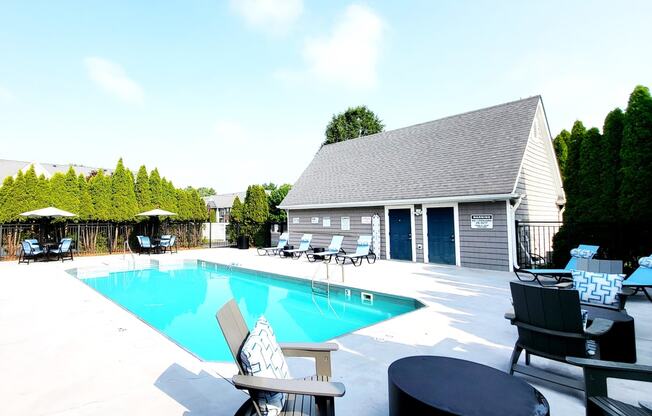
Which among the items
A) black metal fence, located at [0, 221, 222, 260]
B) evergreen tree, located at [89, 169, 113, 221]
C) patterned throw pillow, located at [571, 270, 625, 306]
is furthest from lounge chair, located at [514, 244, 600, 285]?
evergreen tree, located at [89, 169, 113, 221]

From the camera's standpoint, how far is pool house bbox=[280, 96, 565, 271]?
394 inches

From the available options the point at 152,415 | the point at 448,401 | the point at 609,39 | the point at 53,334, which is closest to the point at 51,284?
the point at 53,334

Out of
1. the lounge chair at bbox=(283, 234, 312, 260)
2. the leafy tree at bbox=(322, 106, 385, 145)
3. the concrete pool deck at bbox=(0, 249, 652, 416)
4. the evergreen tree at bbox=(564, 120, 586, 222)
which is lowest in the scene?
the concrete pool deck at bbox=(0, 249, 652, 416)

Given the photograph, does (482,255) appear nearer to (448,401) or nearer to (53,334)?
(448,401)

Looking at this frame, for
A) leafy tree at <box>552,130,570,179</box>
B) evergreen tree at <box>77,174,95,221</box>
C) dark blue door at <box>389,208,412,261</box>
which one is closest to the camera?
dark blue door at <box>389,208,412,261</box>

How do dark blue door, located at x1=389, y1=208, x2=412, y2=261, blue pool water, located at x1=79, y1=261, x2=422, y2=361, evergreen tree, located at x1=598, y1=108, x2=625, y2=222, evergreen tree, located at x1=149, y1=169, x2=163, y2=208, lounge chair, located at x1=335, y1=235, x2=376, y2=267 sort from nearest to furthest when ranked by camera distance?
blue pool water, located at x1=79, y1=261, x2=422, y2=361
evergreen tree, located at x1=598, y1=108, x2=625, y2=222
lounge chair, located at x1=335, y1=235, x2=376, y2=267
dark blue door, located at x1=389, y1=208, x2=412, y2=261
evergreen tree, located at x1=149, y1=169, x2=163, y2=208

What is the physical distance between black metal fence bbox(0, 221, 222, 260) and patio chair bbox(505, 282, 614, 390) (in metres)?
18.6

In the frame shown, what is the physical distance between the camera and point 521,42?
9.77 m

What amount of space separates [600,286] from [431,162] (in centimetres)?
902

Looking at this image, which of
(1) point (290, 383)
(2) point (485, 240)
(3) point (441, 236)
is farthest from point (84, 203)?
(1) point (290, 383)

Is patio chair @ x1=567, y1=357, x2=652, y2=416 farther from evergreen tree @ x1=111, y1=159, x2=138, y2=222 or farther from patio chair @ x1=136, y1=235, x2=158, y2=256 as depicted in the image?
evergreen tree @ x1=111, y1=159, x2=138, y2=222

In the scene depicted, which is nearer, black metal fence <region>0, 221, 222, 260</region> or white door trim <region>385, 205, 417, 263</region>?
white door trim <region>385, 205, 417, 263</region>

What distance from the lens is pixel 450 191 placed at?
422 inches

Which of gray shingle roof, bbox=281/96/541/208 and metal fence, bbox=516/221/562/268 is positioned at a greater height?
gray shingle roof, bbox=281/96/541/208
